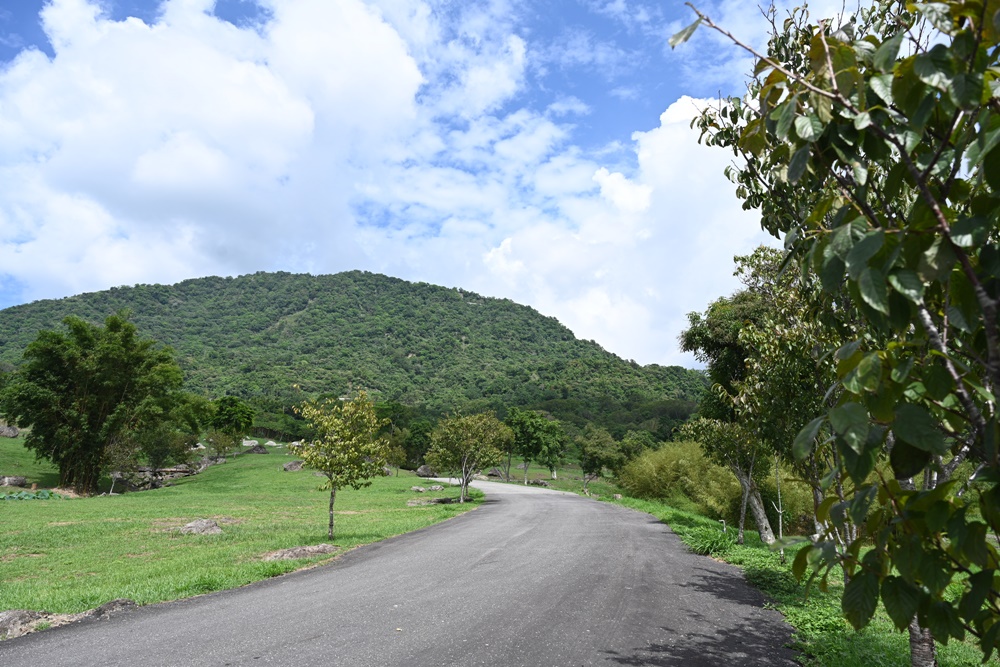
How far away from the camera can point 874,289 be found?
50.6 inches

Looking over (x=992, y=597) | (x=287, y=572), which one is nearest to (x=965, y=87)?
(x=992, y=597)

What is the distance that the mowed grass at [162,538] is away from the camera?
1130 centimetres

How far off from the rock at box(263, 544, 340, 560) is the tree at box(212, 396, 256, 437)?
70.1m

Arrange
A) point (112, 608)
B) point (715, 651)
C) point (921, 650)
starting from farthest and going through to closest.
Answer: point (112, 608) → point (715, 651) → point (921, 650)

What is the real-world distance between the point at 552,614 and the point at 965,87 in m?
9.54

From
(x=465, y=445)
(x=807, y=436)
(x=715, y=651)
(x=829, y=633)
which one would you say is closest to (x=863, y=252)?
(x=807, y=436)

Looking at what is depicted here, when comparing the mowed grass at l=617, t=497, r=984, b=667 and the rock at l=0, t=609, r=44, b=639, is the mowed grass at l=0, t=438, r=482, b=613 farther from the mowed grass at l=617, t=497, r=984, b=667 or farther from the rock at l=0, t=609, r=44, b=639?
the mowed grass at l=617, t=497, r=984, b=667

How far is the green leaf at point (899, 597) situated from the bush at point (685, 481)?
25.7m

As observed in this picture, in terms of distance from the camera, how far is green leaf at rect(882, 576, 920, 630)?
1.48 meters

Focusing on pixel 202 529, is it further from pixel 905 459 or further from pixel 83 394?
pixel 83 394

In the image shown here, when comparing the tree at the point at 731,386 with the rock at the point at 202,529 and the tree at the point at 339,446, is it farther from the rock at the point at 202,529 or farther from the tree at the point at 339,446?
the rock at the point at 202,529

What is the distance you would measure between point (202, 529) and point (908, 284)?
2398cm

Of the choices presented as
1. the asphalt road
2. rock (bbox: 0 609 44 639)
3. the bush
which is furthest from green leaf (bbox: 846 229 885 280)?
the bush

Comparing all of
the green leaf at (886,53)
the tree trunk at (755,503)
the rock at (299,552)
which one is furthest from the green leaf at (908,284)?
the tree trunk at (755,503)
